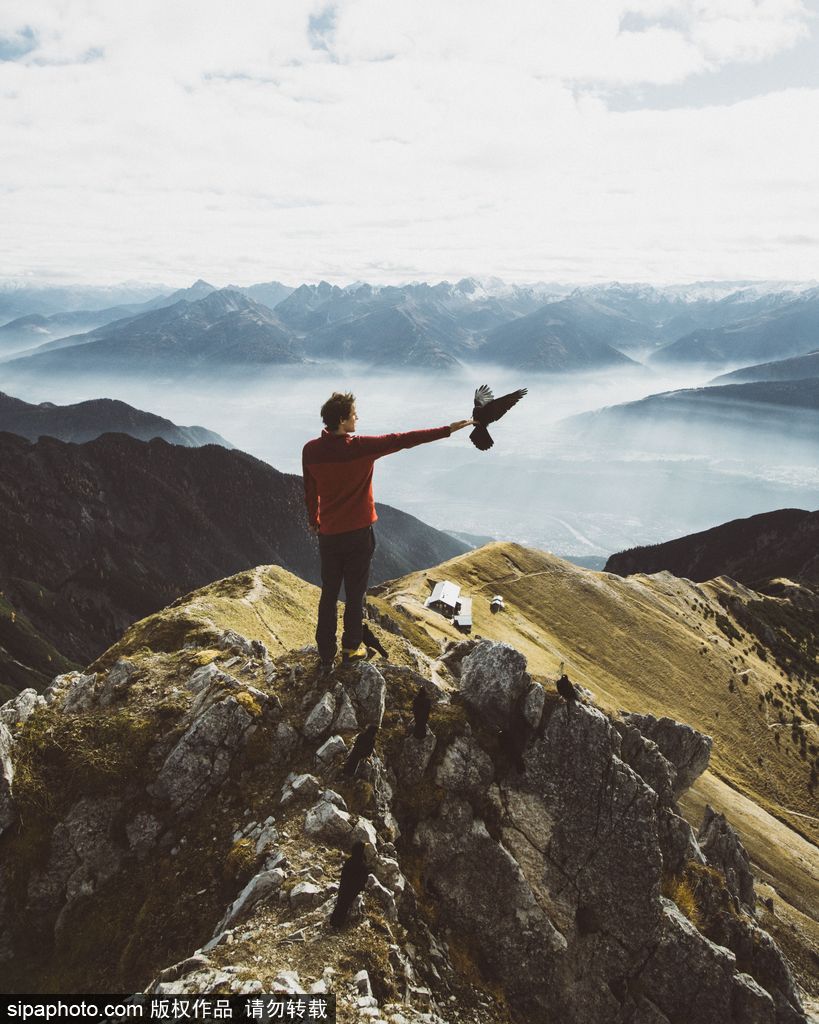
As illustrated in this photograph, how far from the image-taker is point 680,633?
346 feet

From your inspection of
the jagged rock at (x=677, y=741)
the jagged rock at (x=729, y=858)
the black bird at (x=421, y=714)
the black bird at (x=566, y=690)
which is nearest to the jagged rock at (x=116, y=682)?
the black bird at (x=421, y=714)

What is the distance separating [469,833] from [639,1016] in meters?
6.46

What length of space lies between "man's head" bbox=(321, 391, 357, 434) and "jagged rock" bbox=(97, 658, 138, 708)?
9.39m

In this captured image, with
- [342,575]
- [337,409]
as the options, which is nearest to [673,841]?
[342,575]

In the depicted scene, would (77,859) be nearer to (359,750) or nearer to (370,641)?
(359,750)

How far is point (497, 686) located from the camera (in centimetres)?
1681

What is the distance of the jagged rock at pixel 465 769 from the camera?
575 inches

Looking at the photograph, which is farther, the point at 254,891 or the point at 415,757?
the point at 415,757

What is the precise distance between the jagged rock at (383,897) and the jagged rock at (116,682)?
28.0 feet

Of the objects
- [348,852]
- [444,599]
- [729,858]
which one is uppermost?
[348,852]

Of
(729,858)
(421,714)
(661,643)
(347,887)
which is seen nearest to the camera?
(347,887)

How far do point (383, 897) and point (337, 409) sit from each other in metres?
10.1

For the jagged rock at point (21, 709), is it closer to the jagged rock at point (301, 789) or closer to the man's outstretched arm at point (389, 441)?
the jagged rock at point (301, 789)

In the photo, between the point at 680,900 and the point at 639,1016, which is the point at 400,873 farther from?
the point at 680,900
